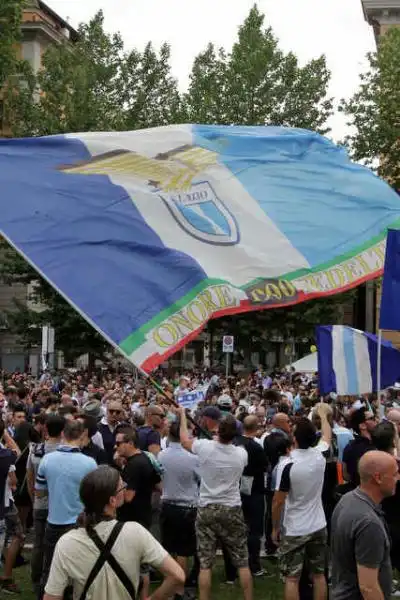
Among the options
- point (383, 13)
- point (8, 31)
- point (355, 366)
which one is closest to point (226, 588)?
point (355, 366)

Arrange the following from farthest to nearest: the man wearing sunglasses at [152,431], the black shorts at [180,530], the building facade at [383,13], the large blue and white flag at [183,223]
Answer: the building facade at [383,13] → the man wearing sunglasses at [152,431] → the black shorts at [180,530] → the large blue and white flag at [183,223]

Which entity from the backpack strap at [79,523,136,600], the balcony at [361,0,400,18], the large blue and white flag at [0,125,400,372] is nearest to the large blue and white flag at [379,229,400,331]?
the large blue and white flag at [0,125,400,372]

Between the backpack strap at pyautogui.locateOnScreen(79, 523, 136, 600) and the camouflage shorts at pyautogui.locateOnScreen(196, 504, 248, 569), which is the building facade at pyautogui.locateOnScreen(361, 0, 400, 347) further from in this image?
the backpack strap at pyautogui.locateOnScreen(79, 523, 136, 600)

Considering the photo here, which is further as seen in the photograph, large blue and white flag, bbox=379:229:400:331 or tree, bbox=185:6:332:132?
tree, bbox=185:6:332:132

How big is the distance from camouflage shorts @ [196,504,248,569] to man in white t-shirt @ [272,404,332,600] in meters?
0.46

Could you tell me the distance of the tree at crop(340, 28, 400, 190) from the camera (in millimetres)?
44312

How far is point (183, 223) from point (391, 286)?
7.09ft

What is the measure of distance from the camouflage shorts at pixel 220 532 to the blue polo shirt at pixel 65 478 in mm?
1266

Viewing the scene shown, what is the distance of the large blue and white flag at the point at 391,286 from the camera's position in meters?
10.1

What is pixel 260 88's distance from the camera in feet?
166

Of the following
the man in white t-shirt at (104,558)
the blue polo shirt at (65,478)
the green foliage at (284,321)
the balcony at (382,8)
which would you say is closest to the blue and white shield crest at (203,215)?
the blue polo shirt at (65,478)

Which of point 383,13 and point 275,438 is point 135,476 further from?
point 383,13

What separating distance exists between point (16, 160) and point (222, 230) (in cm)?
192

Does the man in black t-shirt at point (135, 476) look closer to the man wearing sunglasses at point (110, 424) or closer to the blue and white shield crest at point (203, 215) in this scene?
the blue and white shield crest at point (203, 215)
